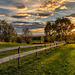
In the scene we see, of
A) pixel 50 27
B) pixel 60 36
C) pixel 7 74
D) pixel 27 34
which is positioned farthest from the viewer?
pixel 27 34

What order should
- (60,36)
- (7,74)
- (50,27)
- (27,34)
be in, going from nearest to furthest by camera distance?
1. (7,74)
2. (60,36)
3. (50,27)
4. (27,34)

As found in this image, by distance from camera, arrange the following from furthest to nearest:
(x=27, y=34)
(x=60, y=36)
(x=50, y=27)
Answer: (x=27, y=34) < (x=50, y=27) < (x=60, y=36)

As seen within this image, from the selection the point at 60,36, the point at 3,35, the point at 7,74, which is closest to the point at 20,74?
the point at 7,74

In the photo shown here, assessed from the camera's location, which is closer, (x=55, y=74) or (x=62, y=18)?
(x=55, y=74)

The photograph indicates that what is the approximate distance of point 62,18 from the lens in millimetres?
48375

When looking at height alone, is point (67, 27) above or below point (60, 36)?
above

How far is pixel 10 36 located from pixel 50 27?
21.9 meters

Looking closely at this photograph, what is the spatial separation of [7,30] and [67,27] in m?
31.4

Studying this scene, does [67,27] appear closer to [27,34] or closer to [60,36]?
[60,36]

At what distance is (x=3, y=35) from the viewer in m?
55.8

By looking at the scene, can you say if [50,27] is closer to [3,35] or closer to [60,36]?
[60,36]

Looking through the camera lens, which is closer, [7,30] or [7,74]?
[7,74]

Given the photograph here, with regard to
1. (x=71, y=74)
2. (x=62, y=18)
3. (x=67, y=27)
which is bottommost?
(x=71, y=74)

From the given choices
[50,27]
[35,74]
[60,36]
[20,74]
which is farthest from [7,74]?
[50,27]
